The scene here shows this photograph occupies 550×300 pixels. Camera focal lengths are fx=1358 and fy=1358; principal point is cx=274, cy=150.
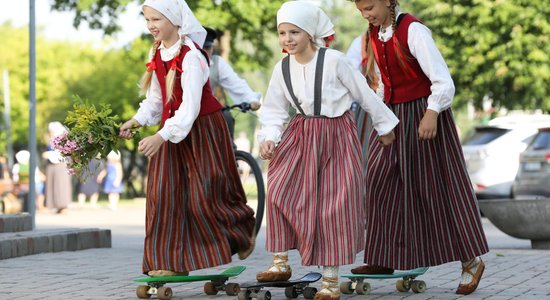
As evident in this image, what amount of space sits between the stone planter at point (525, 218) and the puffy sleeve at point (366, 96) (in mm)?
4639

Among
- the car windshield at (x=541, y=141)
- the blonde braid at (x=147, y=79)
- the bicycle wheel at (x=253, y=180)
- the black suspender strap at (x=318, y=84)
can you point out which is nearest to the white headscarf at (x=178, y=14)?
the blonde braid at (x=147, y=79)

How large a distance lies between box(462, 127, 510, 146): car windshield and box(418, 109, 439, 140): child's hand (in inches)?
497

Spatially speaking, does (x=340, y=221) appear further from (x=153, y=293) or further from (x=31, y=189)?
(x=31, y=189)

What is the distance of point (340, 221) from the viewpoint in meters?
7.30

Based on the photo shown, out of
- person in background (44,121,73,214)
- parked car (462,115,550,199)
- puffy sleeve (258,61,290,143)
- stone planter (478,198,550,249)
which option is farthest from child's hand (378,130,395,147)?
person in background (44,121,73,214)

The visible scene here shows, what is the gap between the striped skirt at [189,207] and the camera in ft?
25.9

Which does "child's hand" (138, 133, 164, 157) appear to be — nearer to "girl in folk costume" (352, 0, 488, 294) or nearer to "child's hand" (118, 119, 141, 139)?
"child's hand" (118, 119, 141, 139)

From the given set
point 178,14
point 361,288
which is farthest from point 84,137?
point 361,288

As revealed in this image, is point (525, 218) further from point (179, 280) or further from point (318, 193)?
point (179, 280)

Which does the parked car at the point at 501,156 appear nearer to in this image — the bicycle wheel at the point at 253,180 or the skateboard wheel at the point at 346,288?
the bicycle wheel at the point at 253,180

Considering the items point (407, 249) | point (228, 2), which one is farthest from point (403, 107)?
point (228, 2)

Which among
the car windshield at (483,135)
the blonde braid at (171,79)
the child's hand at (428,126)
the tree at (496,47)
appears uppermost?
the tree at (496,47)

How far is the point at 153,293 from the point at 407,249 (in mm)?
1463

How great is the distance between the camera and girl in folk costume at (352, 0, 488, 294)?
25.3 ft
